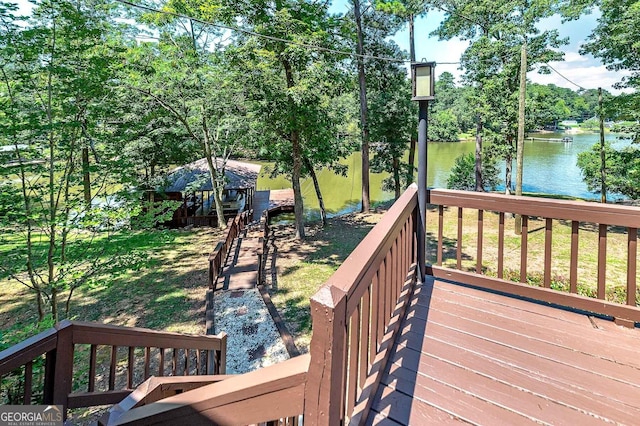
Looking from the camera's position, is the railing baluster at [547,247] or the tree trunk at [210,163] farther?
the tree trunk at [210,163]

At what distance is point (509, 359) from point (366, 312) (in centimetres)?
101

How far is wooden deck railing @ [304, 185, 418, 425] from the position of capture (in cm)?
90

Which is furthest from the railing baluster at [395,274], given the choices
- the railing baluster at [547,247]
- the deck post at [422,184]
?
the railing baluster at [547,247]

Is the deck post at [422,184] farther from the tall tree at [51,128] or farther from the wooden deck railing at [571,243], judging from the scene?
the tall tree at [51,128]

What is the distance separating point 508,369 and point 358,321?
1046 mm

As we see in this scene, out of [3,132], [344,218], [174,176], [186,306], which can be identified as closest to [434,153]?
[344,218]

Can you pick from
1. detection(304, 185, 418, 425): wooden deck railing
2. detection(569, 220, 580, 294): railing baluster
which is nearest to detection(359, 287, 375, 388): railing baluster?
detection(304, 185, 418, 425): wooden deck railing

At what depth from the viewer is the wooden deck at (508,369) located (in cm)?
145

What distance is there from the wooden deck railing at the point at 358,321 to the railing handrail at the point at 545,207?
34 cm

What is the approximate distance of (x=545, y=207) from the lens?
90.8 inches

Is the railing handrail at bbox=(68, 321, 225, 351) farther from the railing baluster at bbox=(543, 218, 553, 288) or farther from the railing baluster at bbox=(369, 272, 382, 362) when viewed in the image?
the railing baluster at bbox=(543, 218, 553, 288)

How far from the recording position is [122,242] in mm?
4625

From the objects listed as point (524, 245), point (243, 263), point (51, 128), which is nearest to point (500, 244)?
point (524, 245)

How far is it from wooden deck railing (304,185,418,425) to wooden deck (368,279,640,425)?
0.37 ft
